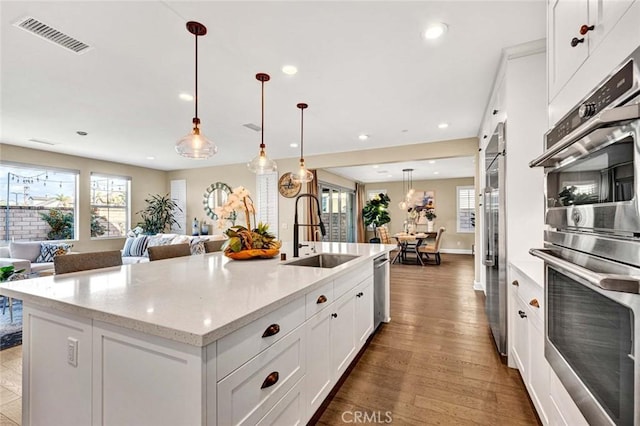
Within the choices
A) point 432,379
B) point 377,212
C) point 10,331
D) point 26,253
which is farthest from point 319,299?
point 377,212

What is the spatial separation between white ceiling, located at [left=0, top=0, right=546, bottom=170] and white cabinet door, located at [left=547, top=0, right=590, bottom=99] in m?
0.66

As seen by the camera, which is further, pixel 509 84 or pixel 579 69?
pixel 509 84

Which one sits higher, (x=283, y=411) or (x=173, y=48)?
(x=173, y=48)

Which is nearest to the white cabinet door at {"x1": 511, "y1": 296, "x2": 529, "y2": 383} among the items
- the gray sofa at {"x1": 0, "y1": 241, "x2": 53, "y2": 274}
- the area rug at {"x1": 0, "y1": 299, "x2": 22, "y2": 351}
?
the area rug at {"x1": 0, "y1": 299, "x2": 22, "y2": 351}

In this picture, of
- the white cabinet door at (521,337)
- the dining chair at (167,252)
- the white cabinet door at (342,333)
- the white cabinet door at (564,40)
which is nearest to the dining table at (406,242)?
the white cabinet door at (521,337)

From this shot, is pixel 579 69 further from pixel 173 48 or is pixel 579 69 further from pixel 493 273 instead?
pixel 173 48

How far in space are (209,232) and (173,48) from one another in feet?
19.1

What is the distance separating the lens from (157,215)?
7445mm

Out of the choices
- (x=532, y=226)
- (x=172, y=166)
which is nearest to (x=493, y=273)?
(x=532, y=226)

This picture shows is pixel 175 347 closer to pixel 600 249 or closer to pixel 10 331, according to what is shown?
pixel 600 249

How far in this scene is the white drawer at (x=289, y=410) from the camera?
1.24 metres

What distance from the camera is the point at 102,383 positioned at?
1127mm

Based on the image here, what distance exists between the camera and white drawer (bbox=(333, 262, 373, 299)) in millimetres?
1935

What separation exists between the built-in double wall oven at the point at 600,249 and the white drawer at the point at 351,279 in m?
1.11
